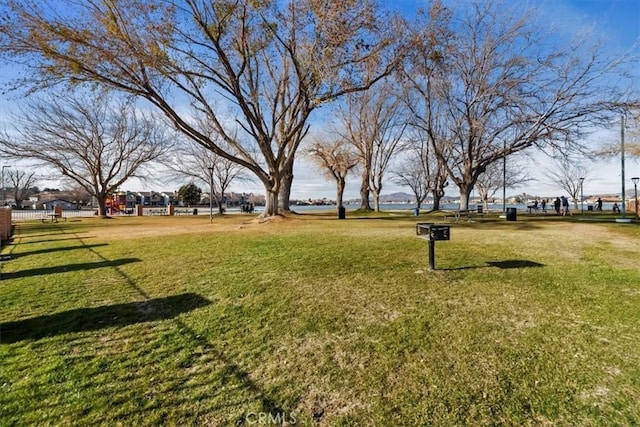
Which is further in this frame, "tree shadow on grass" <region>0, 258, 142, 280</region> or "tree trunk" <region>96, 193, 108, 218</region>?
"tree trunk" <region>96, 193, 108, 218</region>

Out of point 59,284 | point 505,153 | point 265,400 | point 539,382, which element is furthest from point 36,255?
point 505,153

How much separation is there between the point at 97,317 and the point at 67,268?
3.76 meters

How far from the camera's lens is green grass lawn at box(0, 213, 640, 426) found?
2.58 meters

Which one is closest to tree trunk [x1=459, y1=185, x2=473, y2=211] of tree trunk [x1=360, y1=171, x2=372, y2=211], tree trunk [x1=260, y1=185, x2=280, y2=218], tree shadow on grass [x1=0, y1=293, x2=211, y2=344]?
tree trunk [x1=360, y1=171, x2=372, y2=211]

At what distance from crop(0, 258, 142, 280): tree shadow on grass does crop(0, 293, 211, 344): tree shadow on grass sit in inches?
122

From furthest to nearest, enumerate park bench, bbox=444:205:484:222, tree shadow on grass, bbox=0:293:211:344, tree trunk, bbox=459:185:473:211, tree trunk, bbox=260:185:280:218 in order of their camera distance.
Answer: tree trunk, bbox=459:185:473:211 < park bench, bbox=444:205:484:222 < tree trunk, bbox=260:185:280:218 < tree shadow on grass, bbox=0:293:211:344

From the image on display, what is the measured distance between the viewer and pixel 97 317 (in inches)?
171

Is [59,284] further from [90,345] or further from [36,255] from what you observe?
[36,255]

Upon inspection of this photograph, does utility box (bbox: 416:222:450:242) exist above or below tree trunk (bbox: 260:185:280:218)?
below

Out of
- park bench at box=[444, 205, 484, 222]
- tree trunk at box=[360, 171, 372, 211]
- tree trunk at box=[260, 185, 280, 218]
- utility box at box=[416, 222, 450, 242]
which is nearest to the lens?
utility box at box=[416, 222, 450, 242]

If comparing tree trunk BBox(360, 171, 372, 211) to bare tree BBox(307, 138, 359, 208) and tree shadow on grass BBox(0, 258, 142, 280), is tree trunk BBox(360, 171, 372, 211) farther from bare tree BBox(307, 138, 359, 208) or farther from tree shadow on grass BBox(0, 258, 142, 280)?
tree shadow on grass BBox(0, 258, 142, 280)

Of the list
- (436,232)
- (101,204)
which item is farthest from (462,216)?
(101,204)

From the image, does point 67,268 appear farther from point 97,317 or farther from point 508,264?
point 508,264

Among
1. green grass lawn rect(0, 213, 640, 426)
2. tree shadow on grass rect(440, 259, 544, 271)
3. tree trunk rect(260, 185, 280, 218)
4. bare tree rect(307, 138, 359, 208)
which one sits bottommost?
green grass lawn rect(0, 213, 640, 426)
